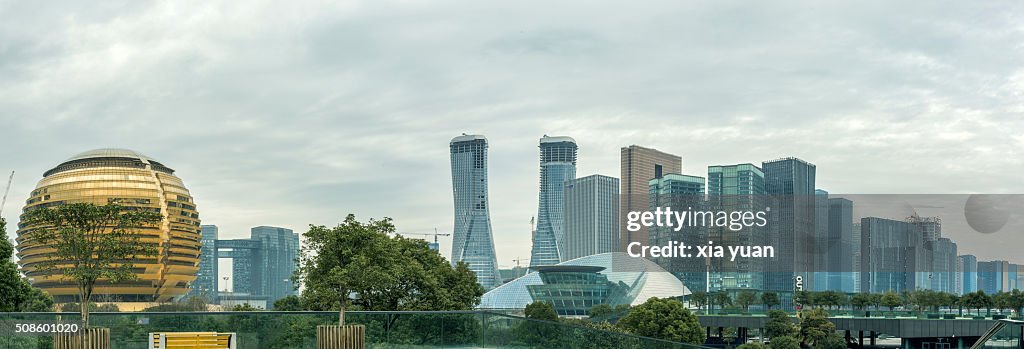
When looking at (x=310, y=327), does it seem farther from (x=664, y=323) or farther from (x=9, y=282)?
(x=664, y=323)

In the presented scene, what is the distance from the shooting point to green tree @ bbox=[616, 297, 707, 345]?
266ft

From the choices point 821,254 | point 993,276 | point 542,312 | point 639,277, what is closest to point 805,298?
point 821,254

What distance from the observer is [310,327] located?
67.2 feet

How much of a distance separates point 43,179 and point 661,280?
10649 centimetres

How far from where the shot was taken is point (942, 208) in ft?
283

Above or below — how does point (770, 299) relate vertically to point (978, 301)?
below

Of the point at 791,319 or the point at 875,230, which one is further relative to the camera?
the point at 875,230

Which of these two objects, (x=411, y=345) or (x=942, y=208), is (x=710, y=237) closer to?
(x=942, y=208)

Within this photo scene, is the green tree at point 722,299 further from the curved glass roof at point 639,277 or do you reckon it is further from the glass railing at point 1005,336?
the glass railing at point 1005,336

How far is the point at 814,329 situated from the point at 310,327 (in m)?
79.9

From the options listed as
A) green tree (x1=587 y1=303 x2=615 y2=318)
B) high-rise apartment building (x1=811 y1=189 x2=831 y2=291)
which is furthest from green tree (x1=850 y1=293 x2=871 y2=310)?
green tree (x1=587 y1=303 x2=615 y2=318)

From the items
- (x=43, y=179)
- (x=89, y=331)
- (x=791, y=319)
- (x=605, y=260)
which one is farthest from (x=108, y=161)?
(x=89, y=331)

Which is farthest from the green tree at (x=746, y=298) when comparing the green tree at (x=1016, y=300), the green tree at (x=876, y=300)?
the green tree at (x=1016, y=300)

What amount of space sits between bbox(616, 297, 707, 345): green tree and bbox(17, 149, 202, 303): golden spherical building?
98118 mm
